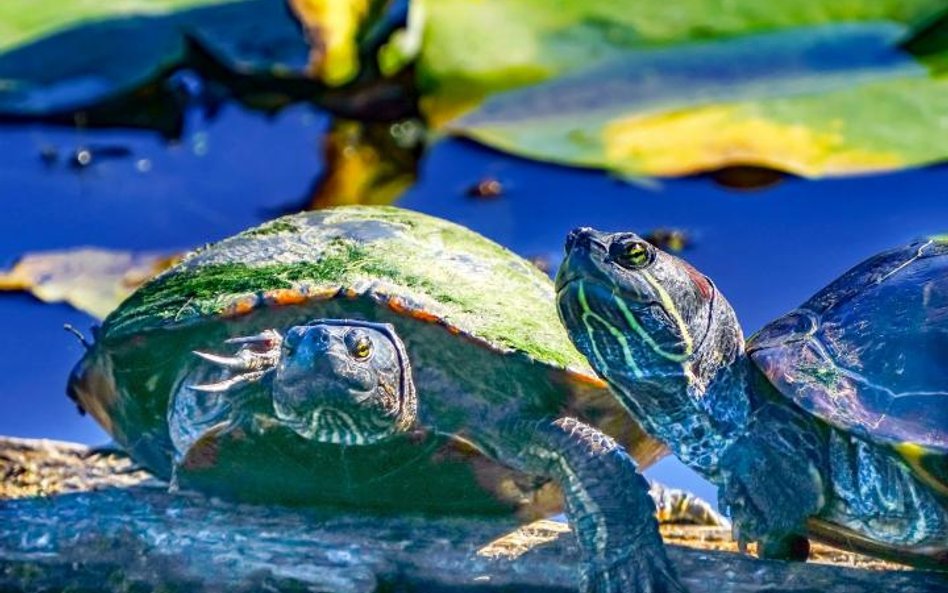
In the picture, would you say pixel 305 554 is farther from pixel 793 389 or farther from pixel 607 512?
pixel 793 389

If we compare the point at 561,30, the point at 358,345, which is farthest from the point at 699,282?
the point at 561,30

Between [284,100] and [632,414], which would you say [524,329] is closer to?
[632,414]

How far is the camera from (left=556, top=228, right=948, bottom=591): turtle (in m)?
2.47

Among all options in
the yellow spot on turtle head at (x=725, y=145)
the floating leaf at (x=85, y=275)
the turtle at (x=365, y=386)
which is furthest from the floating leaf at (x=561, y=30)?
the turtle at (x=365, y=386)

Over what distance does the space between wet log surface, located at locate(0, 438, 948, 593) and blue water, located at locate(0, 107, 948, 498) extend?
120cm

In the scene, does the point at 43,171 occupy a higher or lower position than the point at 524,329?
higher

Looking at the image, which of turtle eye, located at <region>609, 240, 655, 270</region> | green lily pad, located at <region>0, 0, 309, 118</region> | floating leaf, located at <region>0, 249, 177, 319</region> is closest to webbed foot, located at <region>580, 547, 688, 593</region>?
turtle eye, located at <region>609, 240, 655, 270</region>

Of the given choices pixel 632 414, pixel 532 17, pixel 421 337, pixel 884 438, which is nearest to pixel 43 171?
pixel 532 17

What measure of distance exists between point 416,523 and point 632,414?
475mm

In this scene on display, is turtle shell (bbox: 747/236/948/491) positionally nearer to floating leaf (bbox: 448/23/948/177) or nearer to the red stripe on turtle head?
the red stripe on turtle head

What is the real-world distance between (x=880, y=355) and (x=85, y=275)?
2.78 meters

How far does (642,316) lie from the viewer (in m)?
2.51

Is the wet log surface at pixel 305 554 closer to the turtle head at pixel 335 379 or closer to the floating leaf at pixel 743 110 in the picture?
the turtle head at pixel 335 379

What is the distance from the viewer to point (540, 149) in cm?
484
